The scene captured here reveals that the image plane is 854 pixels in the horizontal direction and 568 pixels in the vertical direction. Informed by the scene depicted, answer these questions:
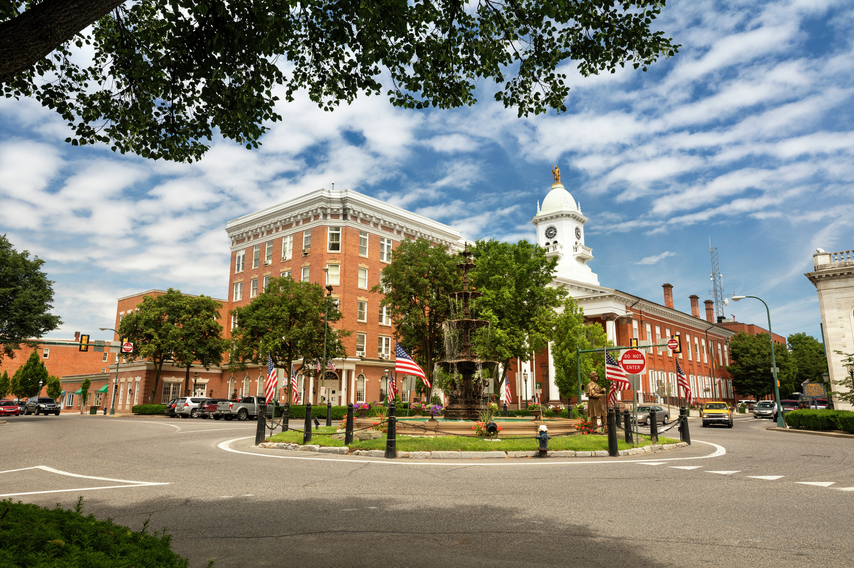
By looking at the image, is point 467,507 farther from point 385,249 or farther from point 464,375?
point 385,249

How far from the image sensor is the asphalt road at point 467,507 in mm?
5480

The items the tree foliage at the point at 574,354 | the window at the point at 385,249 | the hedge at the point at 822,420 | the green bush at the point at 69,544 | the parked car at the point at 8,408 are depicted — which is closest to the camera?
the green bush at the point at 69,544

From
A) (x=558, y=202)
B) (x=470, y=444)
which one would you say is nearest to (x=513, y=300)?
(x=470, y=444)

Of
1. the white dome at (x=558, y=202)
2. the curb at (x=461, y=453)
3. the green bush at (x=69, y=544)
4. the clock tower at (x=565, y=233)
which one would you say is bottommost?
the curb at (x=461, y=453)

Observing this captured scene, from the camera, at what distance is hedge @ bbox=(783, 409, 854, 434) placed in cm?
2645

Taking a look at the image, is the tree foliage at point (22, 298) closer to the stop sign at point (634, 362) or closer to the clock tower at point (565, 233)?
the stop sign at point (634, 362)

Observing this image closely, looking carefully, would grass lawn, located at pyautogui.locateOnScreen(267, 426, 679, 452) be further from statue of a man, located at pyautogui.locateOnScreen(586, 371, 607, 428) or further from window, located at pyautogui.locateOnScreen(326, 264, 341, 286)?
window, located at pyautogui.locateOnScreen(326, 264, 341, 286)

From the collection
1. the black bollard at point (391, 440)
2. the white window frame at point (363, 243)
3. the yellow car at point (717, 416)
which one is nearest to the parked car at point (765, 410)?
the yellow car at point (717, 416)

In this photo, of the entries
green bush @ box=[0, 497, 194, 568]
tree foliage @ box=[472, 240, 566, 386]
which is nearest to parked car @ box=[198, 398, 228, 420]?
tree foliage @ box=[472, 240, 566, 386]

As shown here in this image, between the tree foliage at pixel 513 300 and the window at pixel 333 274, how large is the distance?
1543 centimetres

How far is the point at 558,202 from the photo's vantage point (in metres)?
Result: 75.9

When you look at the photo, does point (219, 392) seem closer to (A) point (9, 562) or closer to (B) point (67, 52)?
(B) point (67, 52)

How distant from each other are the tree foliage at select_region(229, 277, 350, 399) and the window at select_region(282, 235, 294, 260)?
9763mm

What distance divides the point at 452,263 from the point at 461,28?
107ft
